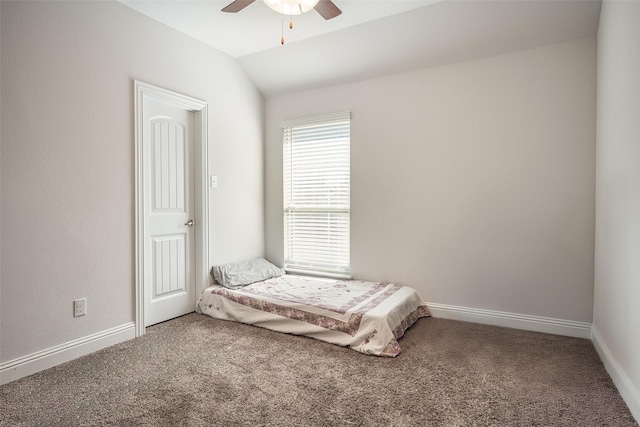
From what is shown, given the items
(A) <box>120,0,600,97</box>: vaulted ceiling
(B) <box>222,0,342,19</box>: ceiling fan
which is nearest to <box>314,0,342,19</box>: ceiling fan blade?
(B) <box>222,0,342,19</box>: ceiling fan

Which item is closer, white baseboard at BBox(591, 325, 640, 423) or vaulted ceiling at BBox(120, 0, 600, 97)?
white baseboard at BBox(591, 325, 640, 423)

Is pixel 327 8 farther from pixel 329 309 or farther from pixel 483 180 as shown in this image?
pixel 329 309

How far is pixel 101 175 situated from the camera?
2.70 metres

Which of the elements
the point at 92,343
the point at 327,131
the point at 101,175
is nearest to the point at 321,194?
the point at 327,131

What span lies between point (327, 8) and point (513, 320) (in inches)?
114

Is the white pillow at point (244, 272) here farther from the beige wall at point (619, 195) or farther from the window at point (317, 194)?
the beige wall at point (619, 195)

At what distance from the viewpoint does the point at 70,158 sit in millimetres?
2508

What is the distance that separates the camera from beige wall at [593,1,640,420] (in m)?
1.81

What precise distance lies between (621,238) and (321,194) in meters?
2.68

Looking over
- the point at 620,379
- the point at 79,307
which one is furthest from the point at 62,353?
the point at 620,379

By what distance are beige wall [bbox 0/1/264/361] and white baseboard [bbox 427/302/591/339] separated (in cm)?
279

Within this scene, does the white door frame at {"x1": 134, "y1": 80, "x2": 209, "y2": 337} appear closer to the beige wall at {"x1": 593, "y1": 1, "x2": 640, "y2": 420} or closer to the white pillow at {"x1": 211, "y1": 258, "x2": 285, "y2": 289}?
the white pillow at {"x1": 211, "y1": 258, "x2": 285, "y2": 289}

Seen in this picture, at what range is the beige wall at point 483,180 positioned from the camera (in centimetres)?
286

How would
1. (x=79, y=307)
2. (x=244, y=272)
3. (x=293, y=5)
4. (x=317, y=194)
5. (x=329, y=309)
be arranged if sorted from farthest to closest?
(x=317, y=194) → (x=244, y=272) → (x=329, y=309) → (x=79, y=307) → (x=293, y=5)
